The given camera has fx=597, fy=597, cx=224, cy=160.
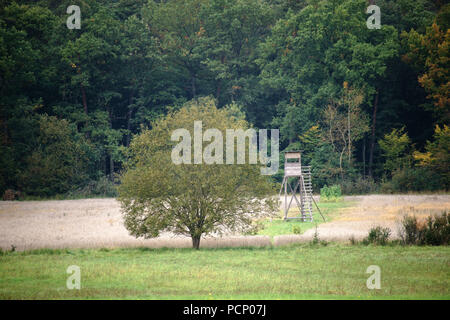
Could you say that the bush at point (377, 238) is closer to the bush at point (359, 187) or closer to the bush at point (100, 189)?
the bush at point (359, 187)

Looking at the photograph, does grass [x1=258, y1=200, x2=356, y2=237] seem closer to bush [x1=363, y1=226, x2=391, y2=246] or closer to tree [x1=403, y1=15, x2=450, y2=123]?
bush [x1=363, y1=226, x2=391, y2=246]

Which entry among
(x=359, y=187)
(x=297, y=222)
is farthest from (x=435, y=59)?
(x=297, y=222)

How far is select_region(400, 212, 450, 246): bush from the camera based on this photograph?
2438 centimetres

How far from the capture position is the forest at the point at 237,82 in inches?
2247

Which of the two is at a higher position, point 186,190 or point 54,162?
point 54,162

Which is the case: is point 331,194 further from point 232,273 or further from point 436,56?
point 232,273

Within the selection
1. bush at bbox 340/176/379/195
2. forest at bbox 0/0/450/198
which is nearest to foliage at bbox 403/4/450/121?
forest at bbox 0/0/450/198

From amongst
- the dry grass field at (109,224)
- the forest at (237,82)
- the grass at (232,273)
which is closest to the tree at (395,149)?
the forest at (237,82)

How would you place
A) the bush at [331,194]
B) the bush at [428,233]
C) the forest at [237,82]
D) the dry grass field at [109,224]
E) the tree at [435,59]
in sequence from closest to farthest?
the bush at [428,233] → the dry grass field at [109,224] → the bush at [331,194] → the tree at [435,59] → the forest at [237,82]

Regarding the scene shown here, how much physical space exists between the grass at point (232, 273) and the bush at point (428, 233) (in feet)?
4.31

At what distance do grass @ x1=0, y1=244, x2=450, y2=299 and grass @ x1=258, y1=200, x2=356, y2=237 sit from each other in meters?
4.84

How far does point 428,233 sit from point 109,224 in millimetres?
19380

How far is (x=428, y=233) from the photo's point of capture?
24.5m
